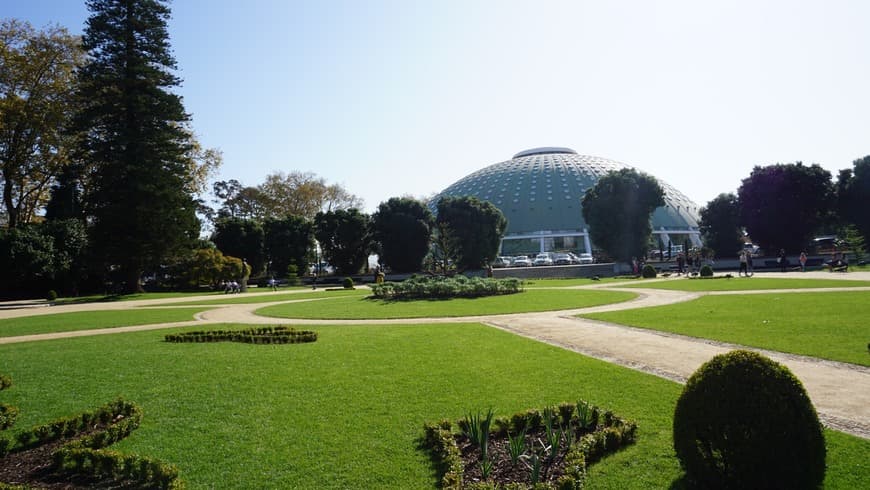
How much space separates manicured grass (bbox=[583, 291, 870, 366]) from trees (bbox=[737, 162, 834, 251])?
37552mm

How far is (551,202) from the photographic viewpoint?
310ft

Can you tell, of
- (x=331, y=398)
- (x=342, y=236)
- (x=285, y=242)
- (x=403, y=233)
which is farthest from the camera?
(x=285, y=242)

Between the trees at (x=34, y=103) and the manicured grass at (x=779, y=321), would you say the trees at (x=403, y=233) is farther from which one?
the manicured grass at (x=779, y=321)

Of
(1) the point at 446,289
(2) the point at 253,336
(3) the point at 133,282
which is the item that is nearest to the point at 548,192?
(3) the point at 133,282

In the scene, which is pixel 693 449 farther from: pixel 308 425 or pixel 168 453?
pixel 168 453

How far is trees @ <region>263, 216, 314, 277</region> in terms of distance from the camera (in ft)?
189

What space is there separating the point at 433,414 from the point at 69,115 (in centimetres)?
4849

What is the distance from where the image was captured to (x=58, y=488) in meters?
5.01

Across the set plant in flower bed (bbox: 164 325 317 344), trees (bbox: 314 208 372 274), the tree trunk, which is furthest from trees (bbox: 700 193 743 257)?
the tree trunk

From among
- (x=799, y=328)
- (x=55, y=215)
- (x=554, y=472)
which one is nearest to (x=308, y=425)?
(x=554, y=472)

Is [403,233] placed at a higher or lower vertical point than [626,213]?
lower

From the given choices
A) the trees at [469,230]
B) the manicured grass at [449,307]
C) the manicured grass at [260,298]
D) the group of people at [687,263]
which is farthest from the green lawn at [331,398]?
the trees at [469,230]

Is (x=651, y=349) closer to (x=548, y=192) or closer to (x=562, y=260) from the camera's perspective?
(x=562, y=260)

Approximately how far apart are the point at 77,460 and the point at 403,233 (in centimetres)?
4949
